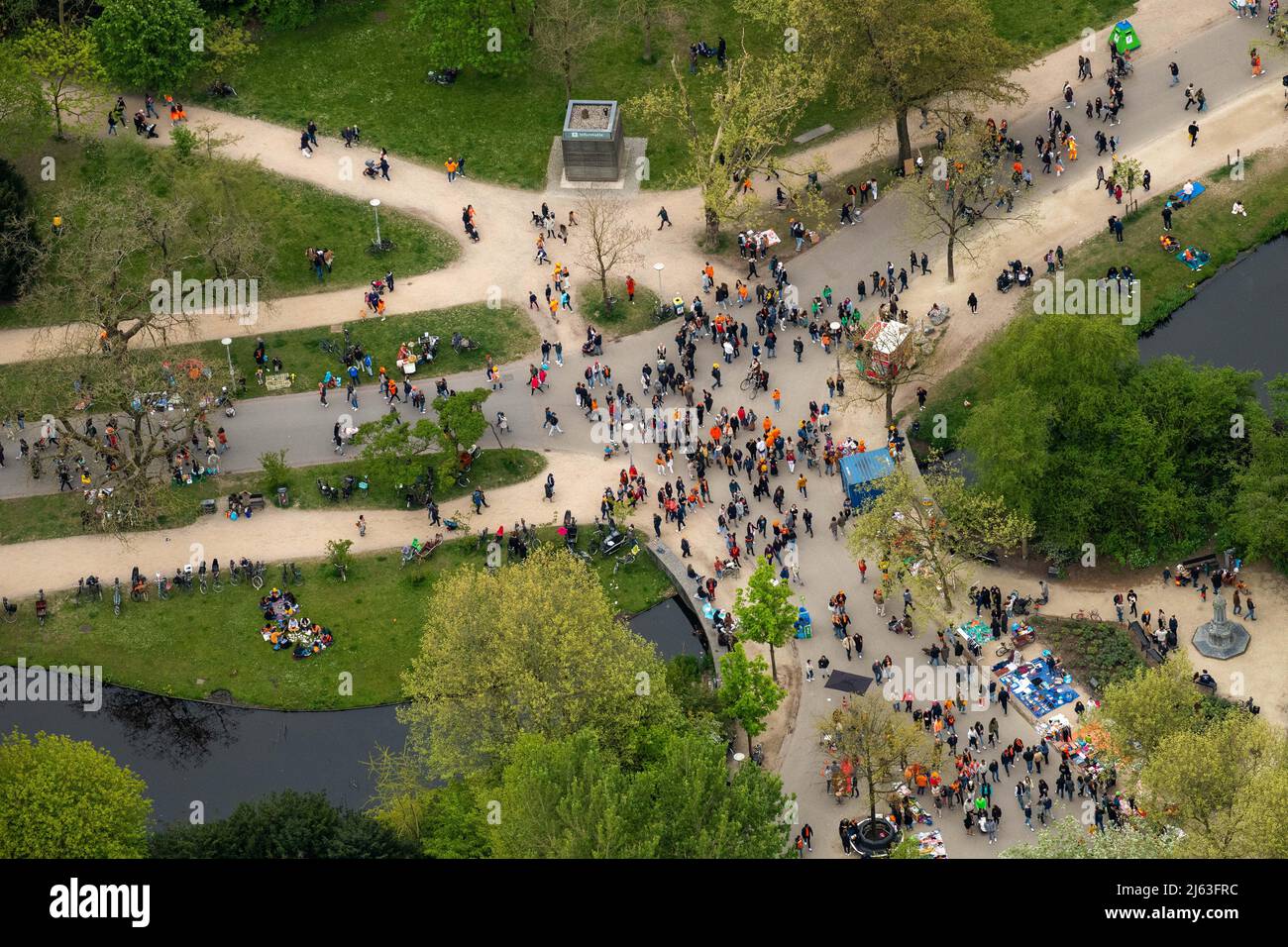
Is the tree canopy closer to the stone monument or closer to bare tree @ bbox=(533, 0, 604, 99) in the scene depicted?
the stone monument

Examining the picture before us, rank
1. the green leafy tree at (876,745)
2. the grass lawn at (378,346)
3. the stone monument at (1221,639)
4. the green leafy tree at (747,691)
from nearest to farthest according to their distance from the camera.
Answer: the green leafy tree at (876,745) → the green leafy tree at (747,691) → the stone monument at (1221,639) → the grass lawn at (378,346)

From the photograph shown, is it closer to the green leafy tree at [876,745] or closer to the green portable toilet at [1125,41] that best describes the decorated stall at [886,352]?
the green leafy tree at [876,745]

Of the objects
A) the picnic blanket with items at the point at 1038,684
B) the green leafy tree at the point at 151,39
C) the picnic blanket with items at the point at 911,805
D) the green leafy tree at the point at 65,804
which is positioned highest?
the green leafy tree at the point at 151,39

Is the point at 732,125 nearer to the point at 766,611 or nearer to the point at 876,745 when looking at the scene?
the point at 766,611

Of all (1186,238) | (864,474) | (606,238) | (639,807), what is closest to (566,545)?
(864,474)

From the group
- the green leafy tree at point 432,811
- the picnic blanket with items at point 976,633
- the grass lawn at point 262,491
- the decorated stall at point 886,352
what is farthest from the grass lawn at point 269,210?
the picnic blanket with items at point 976,633

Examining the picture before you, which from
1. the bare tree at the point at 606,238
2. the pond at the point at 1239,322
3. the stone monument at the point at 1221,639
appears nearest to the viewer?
the stone monument at the point at 1221,639

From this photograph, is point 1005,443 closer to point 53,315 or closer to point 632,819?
point 632,819
